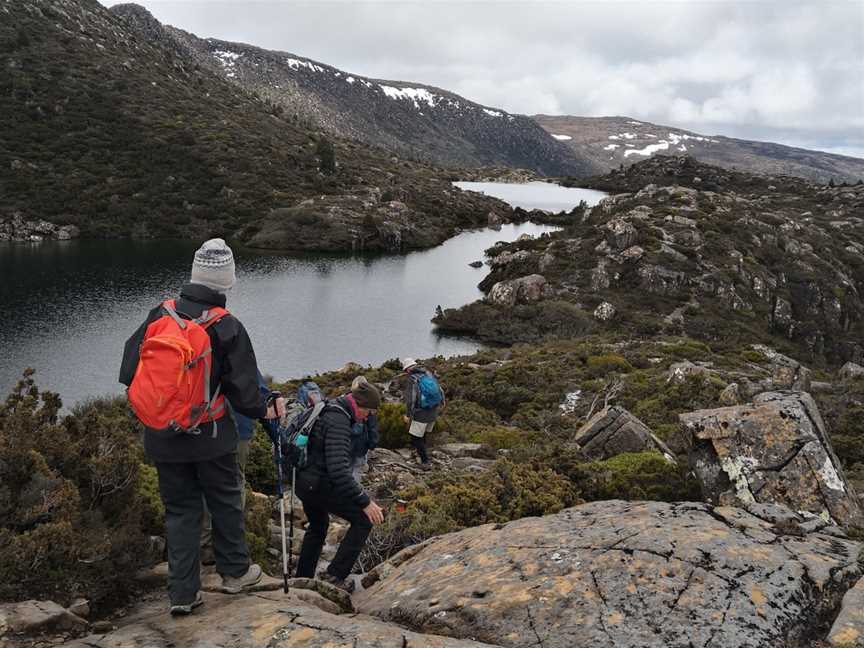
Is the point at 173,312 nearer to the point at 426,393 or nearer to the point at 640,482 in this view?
the point at 640,482

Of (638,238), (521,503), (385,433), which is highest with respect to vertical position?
(638,238)

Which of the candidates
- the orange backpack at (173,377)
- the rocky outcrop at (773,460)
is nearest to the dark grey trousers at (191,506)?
the orange backpack at (173,377)

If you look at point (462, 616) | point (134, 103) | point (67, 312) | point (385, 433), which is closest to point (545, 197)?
point (134, 103)

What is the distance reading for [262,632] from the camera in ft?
12.7

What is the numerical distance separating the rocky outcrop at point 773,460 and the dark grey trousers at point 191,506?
249 inches

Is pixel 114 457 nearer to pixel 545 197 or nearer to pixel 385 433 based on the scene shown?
pixel 385 433

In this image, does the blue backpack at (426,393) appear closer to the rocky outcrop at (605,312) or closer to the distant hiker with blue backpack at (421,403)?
the distant hiker with blue backpack at (421,403)

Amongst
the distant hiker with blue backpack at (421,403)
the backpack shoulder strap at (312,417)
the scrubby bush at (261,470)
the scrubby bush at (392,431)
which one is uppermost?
the backpack shoulder strap at (312,417)

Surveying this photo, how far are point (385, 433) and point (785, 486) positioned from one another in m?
9.14

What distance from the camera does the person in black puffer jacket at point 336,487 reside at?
5.41 m

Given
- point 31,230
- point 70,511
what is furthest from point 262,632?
point 31,230

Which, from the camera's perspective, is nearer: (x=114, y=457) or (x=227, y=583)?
(x=227, y=583)

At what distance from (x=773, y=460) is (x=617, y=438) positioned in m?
4.14

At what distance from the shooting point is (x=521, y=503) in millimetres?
8016
